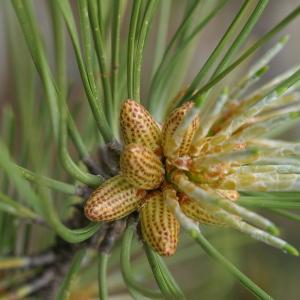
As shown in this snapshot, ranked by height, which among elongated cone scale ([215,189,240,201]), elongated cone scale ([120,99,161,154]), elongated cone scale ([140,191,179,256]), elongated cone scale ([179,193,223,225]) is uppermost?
elongated cone scale ([120,99,161,154])

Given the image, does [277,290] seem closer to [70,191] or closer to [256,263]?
[256,263]

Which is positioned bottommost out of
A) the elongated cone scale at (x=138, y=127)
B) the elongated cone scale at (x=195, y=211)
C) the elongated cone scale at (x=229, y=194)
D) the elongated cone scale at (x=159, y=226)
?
the elongated cone scale at (x=159, y=226)

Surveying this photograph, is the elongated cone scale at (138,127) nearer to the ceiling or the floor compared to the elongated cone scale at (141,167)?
nearer to the ceiling
